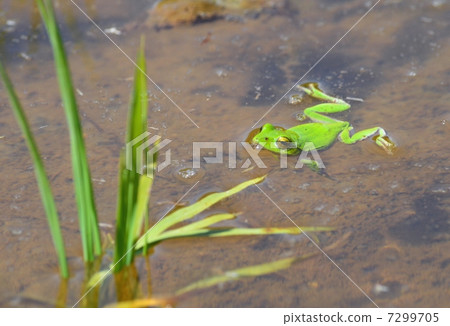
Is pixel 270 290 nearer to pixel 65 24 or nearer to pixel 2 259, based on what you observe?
pixel 2 259

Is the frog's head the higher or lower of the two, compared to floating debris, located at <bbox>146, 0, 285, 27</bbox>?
lower

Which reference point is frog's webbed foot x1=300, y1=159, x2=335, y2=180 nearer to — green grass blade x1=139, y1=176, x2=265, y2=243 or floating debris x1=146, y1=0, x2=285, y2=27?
green grass blade x1=139, y1=176, x2=265, y2=243

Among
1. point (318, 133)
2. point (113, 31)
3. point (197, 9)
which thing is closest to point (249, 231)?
point (318, 133)

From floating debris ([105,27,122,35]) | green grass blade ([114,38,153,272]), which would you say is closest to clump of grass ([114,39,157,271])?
green grass blade ([114,38,153,272])

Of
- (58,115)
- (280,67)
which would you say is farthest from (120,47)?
(280,67)

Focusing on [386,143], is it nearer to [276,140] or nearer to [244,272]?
[276,140]

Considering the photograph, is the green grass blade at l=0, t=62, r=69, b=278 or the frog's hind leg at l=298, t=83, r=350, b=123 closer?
the green grass blade at l=0, t=62, r=69, b=278

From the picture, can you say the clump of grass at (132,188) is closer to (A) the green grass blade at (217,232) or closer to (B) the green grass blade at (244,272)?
(A) the green grass blade at (217,232)
